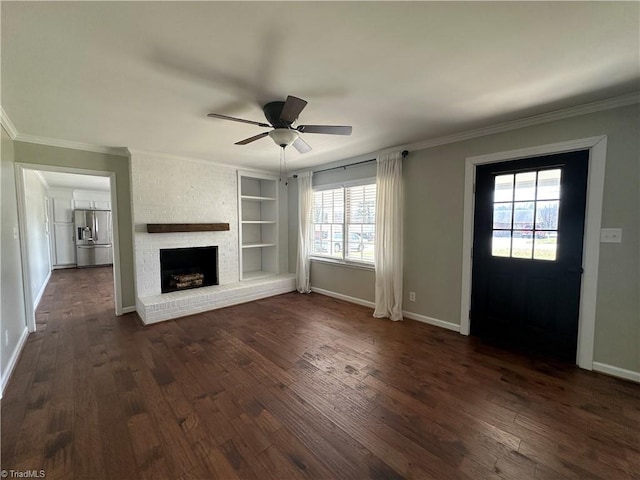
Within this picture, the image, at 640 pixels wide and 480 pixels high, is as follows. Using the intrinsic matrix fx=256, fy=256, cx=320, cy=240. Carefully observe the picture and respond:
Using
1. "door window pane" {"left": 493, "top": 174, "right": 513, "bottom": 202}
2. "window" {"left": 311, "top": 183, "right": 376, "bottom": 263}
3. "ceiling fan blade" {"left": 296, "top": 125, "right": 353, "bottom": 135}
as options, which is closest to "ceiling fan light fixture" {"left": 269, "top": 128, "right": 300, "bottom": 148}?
"ceiling fan blade" {"left": 296, "top": 125, "right": 353, "bottom": 135}

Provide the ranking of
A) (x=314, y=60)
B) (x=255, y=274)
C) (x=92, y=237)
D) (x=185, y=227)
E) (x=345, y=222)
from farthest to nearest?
(x=92, y=237)
(x=255, y=274)
(x=345, y=222)
(x=185, y=227)
(x=314, y=60)

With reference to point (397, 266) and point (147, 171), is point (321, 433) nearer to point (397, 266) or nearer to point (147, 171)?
point (397, 266)

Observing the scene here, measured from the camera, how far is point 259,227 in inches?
235

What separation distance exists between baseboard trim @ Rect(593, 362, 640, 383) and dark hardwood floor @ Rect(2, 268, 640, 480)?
10 cm

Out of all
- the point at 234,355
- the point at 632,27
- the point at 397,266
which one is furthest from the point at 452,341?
the point at 632,27

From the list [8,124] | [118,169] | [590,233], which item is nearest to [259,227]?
[118,169]

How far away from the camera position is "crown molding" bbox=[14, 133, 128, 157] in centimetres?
322

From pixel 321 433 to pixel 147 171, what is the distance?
13.8 feet

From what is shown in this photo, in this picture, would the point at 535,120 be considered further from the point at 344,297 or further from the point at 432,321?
the point at 344,297

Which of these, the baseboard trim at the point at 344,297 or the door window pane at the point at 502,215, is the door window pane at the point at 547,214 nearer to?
the door window pane at the point at 502,215

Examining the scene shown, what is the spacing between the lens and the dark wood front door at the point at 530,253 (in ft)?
8.54

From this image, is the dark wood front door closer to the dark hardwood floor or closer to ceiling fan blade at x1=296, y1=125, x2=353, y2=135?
the dark hardwood floor

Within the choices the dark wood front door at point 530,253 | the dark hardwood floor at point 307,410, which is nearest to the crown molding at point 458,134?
the dark wood front door at point 530,253

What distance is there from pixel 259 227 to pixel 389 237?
10.7 ft
